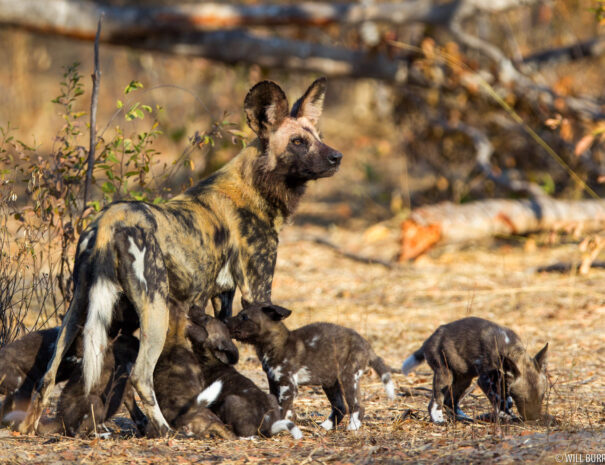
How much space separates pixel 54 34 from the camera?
930cm

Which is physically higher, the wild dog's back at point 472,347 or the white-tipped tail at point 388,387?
the wild dog's back at point 472,347

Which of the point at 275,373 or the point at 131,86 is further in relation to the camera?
the point at 131,86

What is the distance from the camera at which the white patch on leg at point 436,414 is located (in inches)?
181

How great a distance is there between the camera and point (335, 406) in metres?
4.78

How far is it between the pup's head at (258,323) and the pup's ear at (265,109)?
4.30ft

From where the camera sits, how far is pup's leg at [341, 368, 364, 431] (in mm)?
4590

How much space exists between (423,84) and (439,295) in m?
3.70

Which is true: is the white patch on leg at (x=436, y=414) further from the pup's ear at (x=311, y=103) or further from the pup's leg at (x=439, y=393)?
the pup's ear at (x=311, y=103)

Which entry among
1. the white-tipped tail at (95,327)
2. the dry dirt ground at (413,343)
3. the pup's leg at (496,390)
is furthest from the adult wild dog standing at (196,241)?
the pup's leg at (496,390)

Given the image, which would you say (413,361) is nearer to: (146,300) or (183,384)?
(183,384)

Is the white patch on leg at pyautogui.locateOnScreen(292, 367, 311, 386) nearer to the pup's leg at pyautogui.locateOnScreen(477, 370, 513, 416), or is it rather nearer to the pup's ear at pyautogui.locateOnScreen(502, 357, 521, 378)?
the pup's leg at pyautogui.locateOnScreen(477, 370, 513, 416)

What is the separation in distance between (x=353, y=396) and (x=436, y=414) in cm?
50

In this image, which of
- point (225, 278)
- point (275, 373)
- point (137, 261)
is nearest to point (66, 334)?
point (137, 261)

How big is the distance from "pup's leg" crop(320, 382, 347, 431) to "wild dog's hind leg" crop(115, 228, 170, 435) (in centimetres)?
101
